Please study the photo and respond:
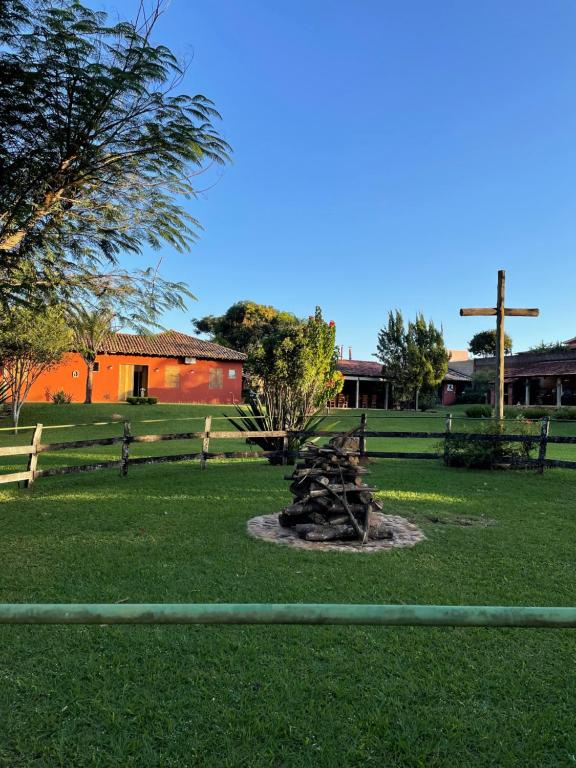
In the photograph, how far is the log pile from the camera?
563 centimetres

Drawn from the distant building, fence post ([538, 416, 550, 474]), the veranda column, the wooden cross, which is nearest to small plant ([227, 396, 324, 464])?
the wooden cross

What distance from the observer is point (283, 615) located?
116 cm

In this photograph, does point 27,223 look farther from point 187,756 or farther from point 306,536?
point 187,756

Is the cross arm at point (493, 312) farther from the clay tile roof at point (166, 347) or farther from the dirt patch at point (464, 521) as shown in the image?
the clay tile roof at point (166, 347)

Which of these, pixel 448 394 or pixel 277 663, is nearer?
pixel 277 663

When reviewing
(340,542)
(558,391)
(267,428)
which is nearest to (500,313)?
(267,428)

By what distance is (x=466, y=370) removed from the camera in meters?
52.3

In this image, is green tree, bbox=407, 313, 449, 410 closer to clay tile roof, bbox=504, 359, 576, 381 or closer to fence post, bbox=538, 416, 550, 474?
clay tile roof, bbox=504, 359, 576, 381

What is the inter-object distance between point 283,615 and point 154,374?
101ft

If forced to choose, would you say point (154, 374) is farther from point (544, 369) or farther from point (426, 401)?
point (544, 369)

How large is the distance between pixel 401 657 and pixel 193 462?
9.43 m

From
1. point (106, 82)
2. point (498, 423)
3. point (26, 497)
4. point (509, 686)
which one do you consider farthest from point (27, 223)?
point (498, 423)

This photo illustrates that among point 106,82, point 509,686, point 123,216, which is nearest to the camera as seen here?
point 509,686

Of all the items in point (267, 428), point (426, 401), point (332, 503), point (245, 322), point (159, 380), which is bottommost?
point (332, 503)
